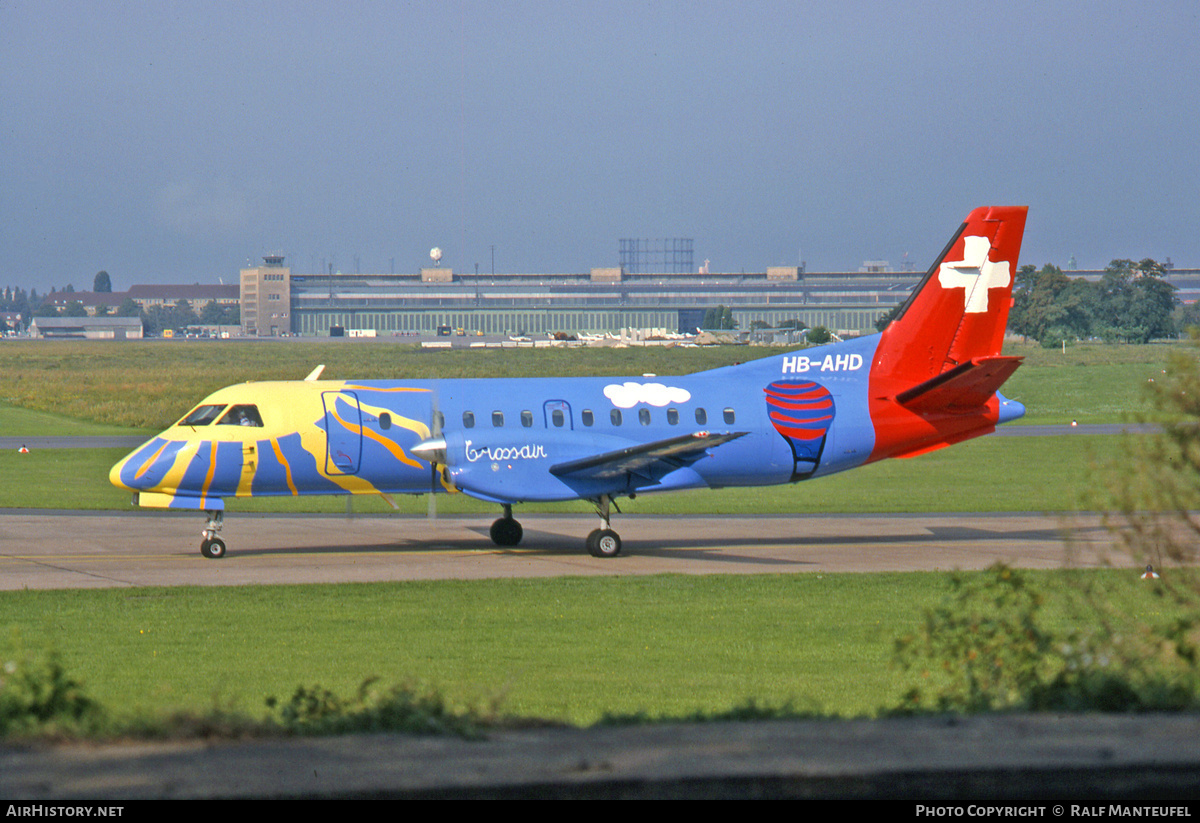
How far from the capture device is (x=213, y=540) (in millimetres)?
22984

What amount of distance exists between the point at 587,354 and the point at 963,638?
342ft

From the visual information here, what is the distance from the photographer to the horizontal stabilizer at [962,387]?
2350 cm

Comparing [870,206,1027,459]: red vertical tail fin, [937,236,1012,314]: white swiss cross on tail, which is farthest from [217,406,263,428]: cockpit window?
[937,236,1012,314]: white swiss cross on tail

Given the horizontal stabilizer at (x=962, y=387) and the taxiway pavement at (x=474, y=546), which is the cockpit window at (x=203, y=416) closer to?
the taxiway pavement at (x=474, y=546)

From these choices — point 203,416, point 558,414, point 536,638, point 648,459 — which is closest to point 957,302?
point 648,459

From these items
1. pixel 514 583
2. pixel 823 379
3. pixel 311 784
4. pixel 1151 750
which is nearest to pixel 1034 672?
pixel 1151 750

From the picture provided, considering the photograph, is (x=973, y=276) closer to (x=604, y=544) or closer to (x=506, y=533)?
(x=604, y=544)

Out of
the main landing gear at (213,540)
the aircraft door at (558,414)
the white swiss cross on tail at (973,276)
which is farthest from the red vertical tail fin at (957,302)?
the main landing gear at (213,540)

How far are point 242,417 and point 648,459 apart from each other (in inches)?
321

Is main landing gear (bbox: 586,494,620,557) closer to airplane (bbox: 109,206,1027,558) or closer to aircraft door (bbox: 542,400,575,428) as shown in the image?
airplane (bbox: 109,206,1027,558)

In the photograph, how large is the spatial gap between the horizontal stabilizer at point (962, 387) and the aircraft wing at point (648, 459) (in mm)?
4124

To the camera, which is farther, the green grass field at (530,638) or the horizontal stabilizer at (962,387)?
the horizontal stabilizer at (962,387)
